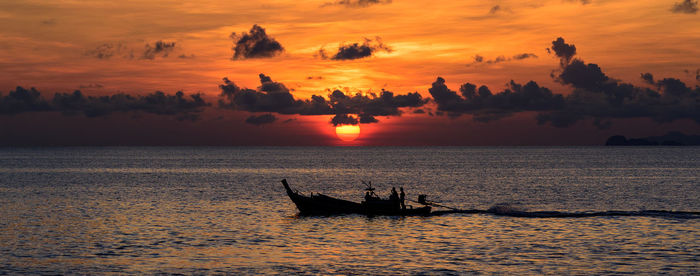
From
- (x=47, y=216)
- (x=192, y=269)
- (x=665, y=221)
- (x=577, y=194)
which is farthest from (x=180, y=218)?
(x=577, y=194)

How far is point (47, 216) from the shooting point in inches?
2327

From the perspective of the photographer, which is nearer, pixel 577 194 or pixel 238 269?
pixel 238 269

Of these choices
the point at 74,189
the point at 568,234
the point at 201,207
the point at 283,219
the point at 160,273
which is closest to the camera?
the point at 160,273

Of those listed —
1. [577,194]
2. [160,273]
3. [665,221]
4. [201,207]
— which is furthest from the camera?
[577,194]

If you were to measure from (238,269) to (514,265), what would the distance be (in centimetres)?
1464

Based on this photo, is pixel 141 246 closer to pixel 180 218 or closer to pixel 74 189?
pixel 180 218

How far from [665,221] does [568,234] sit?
37.8 feet

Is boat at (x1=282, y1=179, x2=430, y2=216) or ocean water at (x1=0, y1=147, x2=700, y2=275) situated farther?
boat at (x1=282, y1=179, x2=430, y2=216)

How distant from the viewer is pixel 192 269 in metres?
34.8

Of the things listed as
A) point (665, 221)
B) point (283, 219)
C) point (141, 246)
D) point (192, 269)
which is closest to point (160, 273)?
point (192, 269)

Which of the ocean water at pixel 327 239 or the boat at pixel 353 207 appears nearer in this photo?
the ocean water at pixel 327 239

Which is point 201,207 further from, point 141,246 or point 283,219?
point 141,246

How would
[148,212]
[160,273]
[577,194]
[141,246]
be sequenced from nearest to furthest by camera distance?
[160,273], [141,246], [148,212], [577,194]

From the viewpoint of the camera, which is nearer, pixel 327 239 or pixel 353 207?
pixel 327 239
